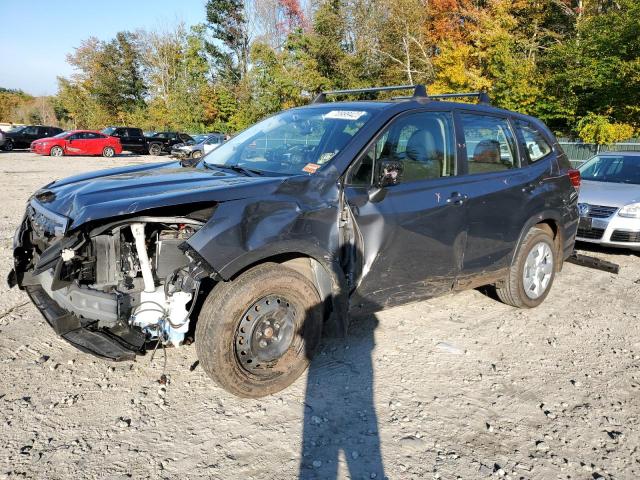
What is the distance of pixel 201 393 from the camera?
10.9 ft

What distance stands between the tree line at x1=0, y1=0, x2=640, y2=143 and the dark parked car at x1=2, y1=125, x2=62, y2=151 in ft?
51.8

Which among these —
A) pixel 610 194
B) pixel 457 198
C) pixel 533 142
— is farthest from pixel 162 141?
pixel 457 198

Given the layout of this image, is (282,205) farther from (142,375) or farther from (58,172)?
(58,172)

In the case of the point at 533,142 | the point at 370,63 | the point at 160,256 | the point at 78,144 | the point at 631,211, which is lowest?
the point at 631,211

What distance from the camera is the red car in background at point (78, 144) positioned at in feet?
88.2

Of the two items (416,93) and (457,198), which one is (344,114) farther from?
(457,198)

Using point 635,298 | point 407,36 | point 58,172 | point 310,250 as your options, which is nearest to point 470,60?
point 407,36

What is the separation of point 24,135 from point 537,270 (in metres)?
32.4

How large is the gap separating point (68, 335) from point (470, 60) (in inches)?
1134

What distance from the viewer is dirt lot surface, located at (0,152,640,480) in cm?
266

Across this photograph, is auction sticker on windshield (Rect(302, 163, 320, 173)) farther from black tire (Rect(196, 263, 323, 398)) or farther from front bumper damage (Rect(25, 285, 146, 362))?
front bumper damage (Rect(25, 285, 146, 362))

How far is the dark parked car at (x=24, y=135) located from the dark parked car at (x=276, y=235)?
1200 inches

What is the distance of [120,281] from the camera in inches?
122

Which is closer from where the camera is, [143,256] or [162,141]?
[143,256]
